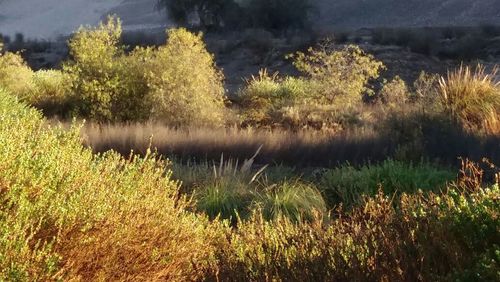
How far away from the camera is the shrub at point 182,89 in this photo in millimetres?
18828

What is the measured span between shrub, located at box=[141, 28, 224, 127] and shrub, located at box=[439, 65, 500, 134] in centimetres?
496

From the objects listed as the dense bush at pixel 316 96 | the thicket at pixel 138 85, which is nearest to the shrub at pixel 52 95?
the thicket at pixel 138 85

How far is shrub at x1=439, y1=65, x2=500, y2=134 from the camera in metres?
16.2

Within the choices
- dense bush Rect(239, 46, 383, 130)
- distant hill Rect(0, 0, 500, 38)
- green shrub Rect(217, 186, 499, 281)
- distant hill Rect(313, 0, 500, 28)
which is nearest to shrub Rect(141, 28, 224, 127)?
dense bush Rect(239, 46, 383, 130)

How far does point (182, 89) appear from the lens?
19109 millimetres

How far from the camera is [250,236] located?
5.67 meters

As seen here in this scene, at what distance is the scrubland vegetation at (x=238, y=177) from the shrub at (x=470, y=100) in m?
0.05

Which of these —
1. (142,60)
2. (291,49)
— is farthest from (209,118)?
(291,49)

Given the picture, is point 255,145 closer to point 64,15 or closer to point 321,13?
point 321,13

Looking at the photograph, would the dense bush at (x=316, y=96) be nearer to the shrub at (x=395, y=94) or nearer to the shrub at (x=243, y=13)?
the shrub at (x=395, y=94)

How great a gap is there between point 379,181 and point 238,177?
5.92 ft

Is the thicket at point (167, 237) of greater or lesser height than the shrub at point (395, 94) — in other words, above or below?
above

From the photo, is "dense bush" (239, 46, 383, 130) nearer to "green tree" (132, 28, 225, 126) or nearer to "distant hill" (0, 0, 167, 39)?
"green tree" (132, 28, 225, 126)

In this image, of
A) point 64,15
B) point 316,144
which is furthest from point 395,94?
point 64,15
